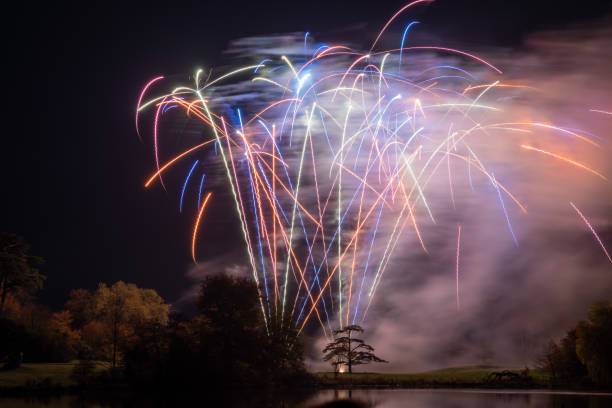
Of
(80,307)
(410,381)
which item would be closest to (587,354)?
(410,381)

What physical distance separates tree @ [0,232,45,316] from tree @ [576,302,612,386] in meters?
56.4

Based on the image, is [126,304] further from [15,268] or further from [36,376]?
[36,376]

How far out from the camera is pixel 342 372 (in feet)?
201

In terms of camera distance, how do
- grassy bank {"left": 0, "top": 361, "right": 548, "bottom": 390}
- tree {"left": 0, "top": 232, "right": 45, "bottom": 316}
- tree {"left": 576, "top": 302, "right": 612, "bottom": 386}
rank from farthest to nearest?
tree {"left": 0, "top": 232, "right": 45, "bottom": 316}
tree {"left": 576, "top": 302, "right": 612, "bottom": 386}
grassy bank {"left": 0, "top": 361, "right": 548, "bottom": 390}

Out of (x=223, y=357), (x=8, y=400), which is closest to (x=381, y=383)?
(x=223, y=357)

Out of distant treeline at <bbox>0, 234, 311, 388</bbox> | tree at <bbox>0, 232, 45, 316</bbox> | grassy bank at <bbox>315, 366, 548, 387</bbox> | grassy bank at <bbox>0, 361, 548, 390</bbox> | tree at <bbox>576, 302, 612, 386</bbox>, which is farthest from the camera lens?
tree at <bbox>0, 232, 45, 316</bbox>

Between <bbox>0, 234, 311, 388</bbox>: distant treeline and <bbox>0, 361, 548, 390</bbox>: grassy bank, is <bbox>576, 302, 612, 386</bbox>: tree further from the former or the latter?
<bbox>0, 234, 311, 388</bbox>: distant treeline

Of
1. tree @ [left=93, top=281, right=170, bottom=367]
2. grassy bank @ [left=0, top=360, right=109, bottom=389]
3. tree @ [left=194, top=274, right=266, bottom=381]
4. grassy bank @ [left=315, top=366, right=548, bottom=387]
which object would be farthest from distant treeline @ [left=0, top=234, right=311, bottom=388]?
tree @ [left=93, top=281, right=170, bottom=367]

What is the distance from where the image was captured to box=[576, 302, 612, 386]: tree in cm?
5350

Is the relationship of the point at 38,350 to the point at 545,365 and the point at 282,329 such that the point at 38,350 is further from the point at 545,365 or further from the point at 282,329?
the point at 545,365

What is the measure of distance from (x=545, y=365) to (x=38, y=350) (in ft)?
169

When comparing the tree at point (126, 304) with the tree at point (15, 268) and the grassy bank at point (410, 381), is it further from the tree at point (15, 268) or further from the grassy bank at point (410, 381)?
the grassy bank at point (410, 381)

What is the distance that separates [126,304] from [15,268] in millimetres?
16205

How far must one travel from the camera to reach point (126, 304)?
78.2m
